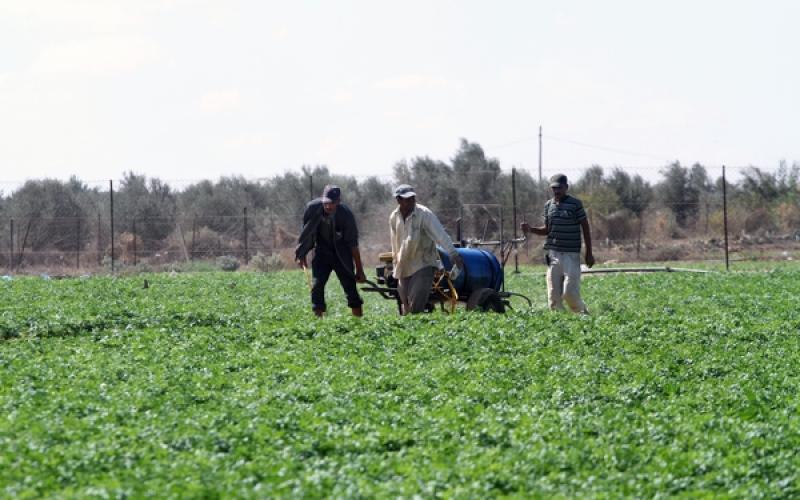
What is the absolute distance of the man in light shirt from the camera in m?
15.0

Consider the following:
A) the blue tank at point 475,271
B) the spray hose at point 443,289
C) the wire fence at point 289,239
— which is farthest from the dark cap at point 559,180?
the wire fence at point 289,239

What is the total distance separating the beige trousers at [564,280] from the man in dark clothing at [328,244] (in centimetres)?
256

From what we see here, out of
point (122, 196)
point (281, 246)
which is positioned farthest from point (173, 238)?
point (122, 196)

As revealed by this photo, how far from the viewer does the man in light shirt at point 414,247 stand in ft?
49.3

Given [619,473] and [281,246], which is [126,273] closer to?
[281,246]

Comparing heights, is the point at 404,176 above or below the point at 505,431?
above

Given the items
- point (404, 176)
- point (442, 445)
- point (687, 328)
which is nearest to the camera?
point (442, 445)

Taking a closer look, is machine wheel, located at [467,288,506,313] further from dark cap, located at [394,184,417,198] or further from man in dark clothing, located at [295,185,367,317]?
dark cap, located at [394,184,417,198]

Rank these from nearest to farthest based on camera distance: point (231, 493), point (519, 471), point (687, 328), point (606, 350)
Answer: point (231, 493) < point (519, 471) < point (606, 350) < point (687, 328)

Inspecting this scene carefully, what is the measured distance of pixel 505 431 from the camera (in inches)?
336

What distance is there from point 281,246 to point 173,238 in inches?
150

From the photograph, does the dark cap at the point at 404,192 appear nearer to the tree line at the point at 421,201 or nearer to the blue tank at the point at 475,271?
the blue tank at the point at 475,271

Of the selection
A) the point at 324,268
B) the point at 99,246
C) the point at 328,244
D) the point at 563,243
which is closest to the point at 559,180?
the point at 563,243

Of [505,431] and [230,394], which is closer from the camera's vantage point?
[505,431]
